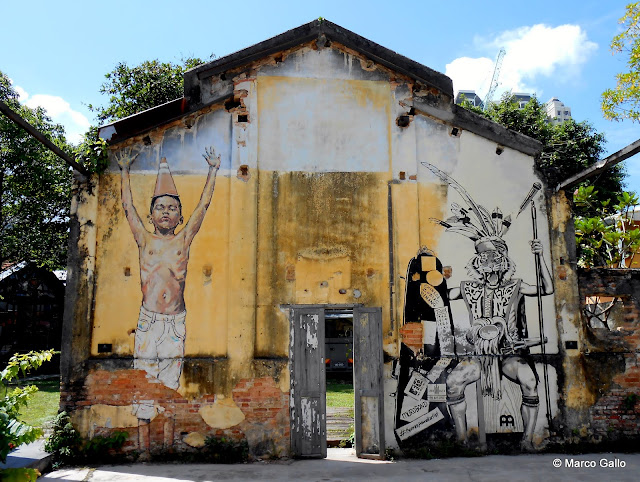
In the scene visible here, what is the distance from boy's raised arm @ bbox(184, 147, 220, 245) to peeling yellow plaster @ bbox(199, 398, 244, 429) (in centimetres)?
249

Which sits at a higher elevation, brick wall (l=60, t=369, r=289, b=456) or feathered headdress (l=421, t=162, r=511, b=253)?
feathered headdress (l=421, t=162, r=511, b=253)

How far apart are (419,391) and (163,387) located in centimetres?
388

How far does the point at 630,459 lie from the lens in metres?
7.42

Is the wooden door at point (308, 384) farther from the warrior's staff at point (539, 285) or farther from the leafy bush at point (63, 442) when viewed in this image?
the warrior's staff at point (539, 285)

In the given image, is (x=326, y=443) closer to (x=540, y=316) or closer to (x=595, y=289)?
(x=540, y=316)

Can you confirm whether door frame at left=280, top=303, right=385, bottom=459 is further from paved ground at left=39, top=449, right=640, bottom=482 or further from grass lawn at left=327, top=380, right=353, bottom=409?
grass lawn at left=327, top=380, right=353, bottom=409

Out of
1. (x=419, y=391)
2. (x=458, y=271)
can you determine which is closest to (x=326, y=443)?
(x=419, y=391)

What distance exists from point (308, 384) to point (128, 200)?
13.1ft

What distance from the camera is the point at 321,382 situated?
7809 millimetres

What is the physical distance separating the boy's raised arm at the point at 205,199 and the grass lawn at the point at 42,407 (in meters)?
3.60

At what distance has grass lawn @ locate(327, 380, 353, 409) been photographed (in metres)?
12.1

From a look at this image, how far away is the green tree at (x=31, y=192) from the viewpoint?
16297 millimetres

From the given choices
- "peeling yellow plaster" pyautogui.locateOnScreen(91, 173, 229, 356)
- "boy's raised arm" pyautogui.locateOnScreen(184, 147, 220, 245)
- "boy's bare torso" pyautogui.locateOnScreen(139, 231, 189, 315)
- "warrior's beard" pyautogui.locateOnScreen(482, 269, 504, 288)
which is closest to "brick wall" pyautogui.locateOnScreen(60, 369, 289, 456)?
"peeling yellow plaster" pyautogui.locateOnScreen(91, 173, 229, 356)

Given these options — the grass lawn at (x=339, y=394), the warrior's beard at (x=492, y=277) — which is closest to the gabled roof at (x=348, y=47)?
the warrior's beard at (x=492, y=277)
